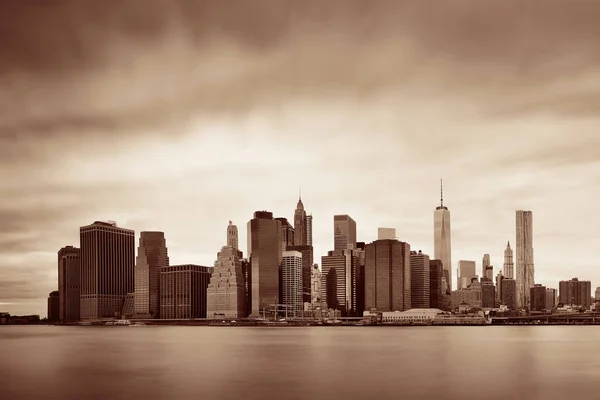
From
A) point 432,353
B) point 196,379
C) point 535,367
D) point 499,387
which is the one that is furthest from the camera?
point 432,353

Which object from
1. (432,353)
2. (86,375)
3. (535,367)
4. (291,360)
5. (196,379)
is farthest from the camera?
(432,353)

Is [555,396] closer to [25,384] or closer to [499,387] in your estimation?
[499,387]

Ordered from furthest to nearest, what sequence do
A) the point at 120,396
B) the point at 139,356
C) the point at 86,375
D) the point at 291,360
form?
the point at 139,356 < the point at 291,360 < the point at 86,375 < the point at 120,396

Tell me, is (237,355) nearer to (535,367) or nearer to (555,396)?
(535,367)

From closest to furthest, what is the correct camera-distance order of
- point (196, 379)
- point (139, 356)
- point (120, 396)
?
point (120, 396), point (196, 379), point (139, 356)

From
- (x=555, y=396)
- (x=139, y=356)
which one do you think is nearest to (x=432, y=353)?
(x=139, y=356)

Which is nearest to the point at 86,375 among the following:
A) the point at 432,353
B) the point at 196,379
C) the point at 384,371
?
the point at 196,379

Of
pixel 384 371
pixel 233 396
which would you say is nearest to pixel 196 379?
pixel 233 396

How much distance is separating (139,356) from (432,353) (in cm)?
6126

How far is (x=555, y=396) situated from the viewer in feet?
260

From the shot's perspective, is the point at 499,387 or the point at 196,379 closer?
the point at 499,387

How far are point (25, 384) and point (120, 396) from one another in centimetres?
2095

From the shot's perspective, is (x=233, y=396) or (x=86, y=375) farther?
(x=86, y=375)

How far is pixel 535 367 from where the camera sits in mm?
112500
